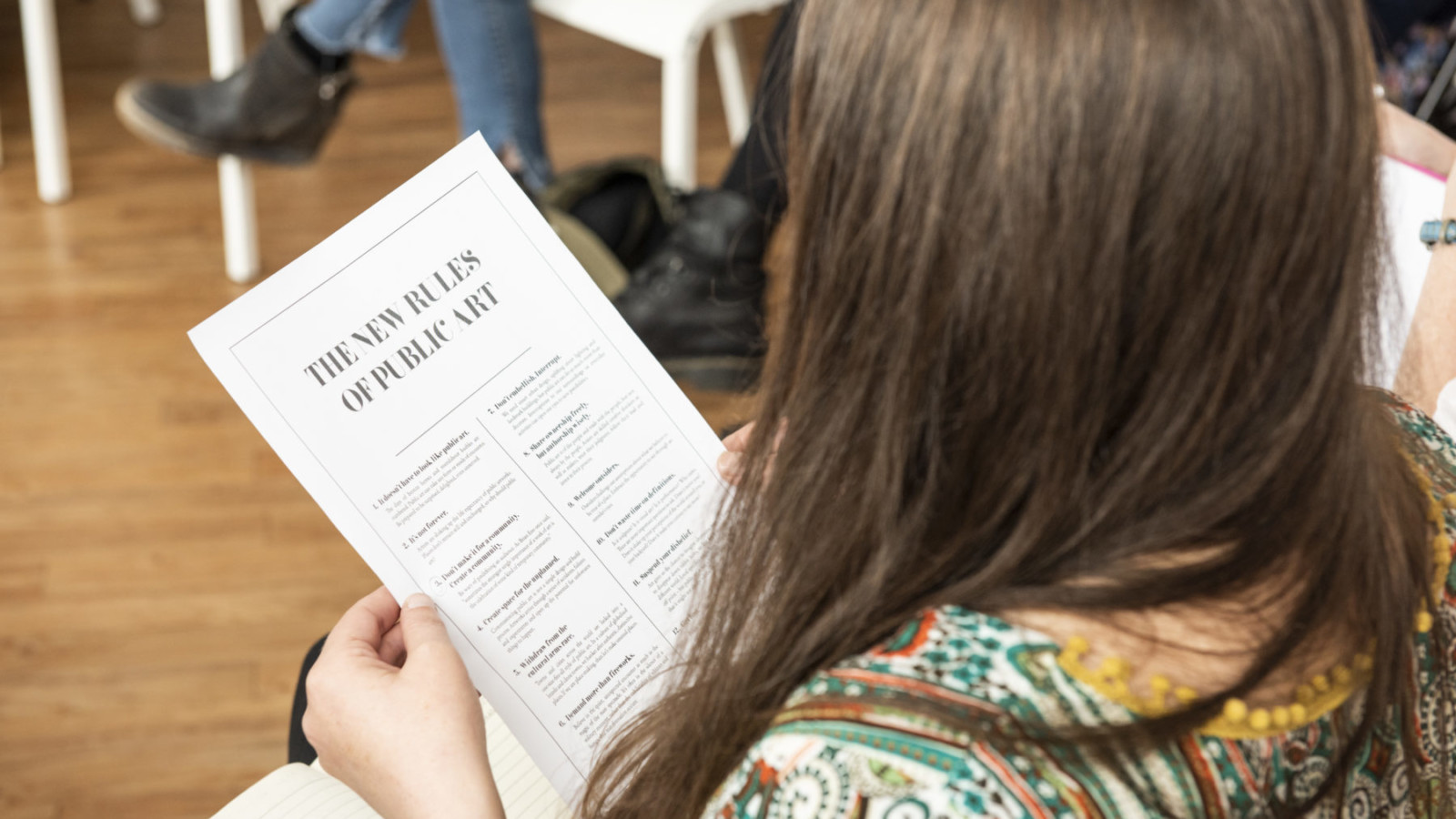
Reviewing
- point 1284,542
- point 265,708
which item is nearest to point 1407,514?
point 1284,542

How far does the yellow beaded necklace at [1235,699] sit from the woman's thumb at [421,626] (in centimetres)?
26

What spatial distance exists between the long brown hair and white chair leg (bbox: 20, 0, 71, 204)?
61.2 inches

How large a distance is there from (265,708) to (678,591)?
77 centimetres

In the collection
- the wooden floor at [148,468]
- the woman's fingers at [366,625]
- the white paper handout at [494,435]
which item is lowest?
the wooden floor at [148,468]

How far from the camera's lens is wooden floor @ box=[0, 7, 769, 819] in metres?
1.19

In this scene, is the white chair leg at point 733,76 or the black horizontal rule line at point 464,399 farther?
the white chair leg at point 733,76

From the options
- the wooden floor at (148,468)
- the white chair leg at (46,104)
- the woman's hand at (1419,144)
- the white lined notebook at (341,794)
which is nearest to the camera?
the white lined notebook at (341,794)

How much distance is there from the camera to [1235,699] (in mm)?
418

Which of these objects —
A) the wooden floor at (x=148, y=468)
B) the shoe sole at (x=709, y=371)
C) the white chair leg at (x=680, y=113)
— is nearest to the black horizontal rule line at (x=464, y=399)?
the wooden floor at (x=148, y=468)

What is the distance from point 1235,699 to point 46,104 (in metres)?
1.75

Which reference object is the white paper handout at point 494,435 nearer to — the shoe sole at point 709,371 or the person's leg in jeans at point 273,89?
the shoe sole at point 709,371

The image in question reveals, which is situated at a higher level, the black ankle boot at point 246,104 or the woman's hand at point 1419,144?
the woman's hand at point 1419,144

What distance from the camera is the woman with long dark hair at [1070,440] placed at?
1.21 ft

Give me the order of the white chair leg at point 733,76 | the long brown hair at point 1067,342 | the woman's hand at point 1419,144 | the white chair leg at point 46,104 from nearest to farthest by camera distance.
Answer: the long brown hair at point 1067,342 < the woman's hand at point 1419,144 < the white chair leg at point 46,104 < the white chair leg at point 733,76
